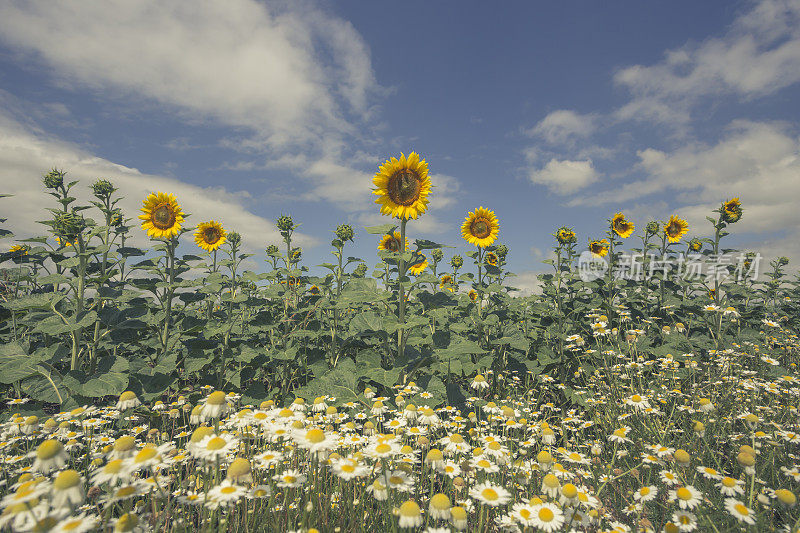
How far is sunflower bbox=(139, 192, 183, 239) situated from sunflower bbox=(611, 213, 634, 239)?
27.2ft

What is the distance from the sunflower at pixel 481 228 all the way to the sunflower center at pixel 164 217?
4.92 meters

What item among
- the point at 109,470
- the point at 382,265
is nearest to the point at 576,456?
the point at 109,470

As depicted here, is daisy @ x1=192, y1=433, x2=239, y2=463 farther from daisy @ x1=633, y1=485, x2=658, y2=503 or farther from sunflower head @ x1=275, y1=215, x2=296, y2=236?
sunflower head @ x1=275, y1=215, x2=296, y2=236

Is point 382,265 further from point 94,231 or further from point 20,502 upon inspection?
point 20,502

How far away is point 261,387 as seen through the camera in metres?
5.29

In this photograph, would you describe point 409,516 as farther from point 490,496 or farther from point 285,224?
point 285,224

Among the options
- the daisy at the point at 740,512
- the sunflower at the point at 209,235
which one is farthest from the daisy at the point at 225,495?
the sunflower at the point at 209,235

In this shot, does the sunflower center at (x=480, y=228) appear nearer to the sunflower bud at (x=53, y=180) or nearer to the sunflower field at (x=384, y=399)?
the sunflower field at (x=384, y=399)

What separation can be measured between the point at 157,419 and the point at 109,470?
373cm

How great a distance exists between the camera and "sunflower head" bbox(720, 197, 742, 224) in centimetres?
752

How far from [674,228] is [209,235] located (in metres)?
10.2

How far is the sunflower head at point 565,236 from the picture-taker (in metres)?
7.13

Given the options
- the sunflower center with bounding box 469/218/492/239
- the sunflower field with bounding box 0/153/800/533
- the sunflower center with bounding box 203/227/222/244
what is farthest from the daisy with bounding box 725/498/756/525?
the sunflower center with bounding box 203/227/222/244

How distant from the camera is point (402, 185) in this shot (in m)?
4.64
